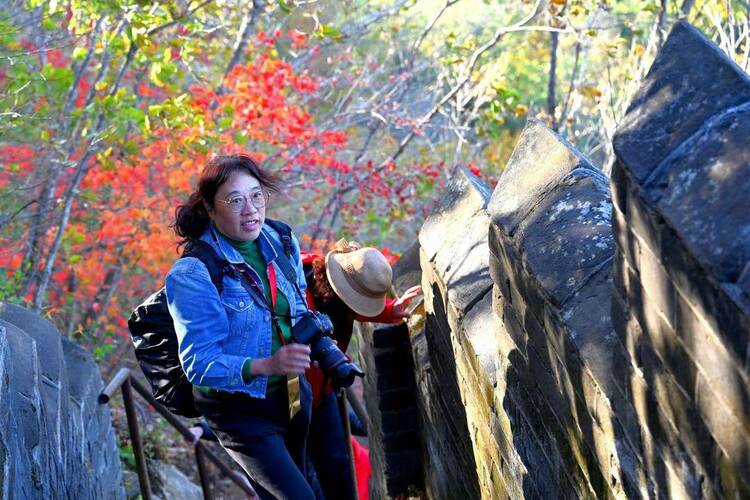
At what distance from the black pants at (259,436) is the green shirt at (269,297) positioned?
0.05m

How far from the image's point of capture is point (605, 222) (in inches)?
94.7

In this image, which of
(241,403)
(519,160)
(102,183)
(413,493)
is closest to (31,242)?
(102,183)

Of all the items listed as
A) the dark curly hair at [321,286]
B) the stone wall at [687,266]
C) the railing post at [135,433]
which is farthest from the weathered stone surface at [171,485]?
the stone wall at [687,266]

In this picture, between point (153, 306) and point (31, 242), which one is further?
point (31, 242)

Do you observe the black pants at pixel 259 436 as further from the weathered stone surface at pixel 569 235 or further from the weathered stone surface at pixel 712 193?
the weathered stone surface at pixel 712 193

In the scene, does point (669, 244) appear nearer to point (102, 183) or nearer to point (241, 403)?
point (241, 403)

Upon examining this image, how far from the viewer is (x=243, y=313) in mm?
3387

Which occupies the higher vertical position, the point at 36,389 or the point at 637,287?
the point at 36,389

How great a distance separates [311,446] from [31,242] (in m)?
5.34

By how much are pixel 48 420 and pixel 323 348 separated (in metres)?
1.09

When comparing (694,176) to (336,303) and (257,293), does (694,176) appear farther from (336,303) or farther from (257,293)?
(336,303)

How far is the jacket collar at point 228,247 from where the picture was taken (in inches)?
135

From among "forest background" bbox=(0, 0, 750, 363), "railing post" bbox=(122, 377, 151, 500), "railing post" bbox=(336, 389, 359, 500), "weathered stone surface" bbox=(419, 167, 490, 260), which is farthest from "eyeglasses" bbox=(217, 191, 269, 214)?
"forest background" bbox=(0, 0, 750, 363)

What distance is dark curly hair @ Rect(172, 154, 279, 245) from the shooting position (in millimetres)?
3484
